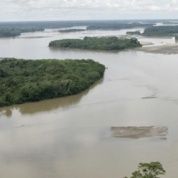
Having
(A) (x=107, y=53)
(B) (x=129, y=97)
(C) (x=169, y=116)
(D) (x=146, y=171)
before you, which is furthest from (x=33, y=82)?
(A) (x=107, y=53)

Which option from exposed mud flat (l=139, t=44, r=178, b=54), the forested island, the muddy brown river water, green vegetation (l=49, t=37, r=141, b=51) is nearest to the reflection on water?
the muddy brown river water

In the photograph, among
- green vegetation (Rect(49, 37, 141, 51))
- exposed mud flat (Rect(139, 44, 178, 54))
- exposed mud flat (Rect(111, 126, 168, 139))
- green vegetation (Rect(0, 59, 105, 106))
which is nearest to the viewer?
exposed mud flat (Rect(111, 126, 168, 139))

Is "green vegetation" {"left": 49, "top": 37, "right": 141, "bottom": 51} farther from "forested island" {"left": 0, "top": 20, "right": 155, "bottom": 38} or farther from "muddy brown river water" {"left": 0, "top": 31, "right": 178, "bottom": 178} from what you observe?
"forested island" {"left": 0, "top": 20, "right": 155, "bottom": 38}

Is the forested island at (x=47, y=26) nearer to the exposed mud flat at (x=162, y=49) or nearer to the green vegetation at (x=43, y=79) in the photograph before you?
the exposed mud flat at (x=162, y=49)

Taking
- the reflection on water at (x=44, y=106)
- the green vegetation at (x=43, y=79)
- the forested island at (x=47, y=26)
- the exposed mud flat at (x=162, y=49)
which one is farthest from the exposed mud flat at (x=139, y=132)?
the forested island at (x=47, y=26)

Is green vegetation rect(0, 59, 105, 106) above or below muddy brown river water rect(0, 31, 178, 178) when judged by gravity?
above

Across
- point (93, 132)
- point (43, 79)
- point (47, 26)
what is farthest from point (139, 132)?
point (47, 26)

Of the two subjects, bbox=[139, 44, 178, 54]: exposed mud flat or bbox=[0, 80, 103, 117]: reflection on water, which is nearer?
bbox=[0, 80, 103, 117]: reflection on water
